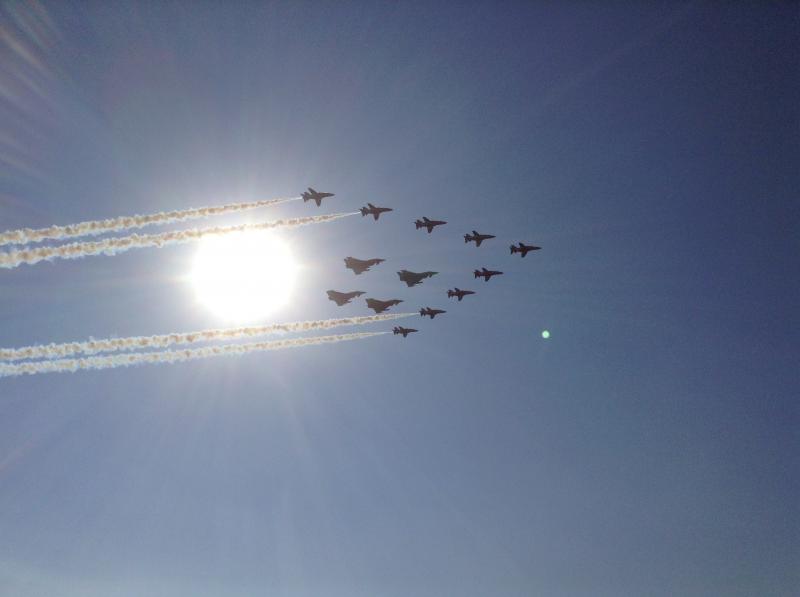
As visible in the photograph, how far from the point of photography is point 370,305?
115500 millimetres

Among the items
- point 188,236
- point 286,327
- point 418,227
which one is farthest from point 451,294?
point 188,236

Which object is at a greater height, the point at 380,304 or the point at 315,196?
the point at 315,196

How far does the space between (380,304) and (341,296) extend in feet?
28.9

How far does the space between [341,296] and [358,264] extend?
8281 millimetres

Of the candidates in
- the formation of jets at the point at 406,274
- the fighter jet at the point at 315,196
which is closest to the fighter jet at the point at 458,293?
the formation of jets at the point at 406,274

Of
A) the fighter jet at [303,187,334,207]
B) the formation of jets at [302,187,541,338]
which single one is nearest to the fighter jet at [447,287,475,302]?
the formation of jets at [302,187,541,338]

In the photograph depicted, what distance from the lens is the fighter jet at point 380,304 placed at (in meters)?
115

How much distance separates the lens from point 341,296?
381ft

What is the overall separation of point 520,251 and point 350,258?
36.0 meters

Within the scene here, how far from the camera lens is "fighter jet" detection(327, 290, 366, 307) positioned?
116m

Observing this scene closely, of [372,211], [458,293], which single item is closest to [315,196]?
[372,211]

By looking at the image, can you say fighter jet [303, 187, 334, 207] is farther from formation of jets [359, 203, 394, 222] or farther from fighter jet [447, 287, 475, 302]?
fighter jet [447, 287, 475, 302]

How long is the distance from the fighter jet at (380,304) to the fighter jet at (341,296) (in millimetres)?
3581

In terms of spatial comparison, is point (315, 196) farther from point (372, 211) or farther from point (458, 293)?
point (458, 293)
